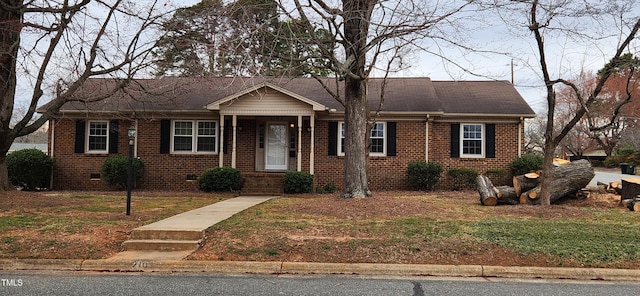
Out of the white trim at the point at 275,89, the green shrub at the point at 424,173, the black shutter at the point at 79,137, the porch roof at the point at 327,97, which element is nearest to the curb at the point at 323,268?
the porch roof at the point at 327,97

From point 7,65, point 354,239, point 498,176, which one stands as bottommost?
point 354,239

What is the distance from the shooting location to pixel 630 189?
1112 centimetres

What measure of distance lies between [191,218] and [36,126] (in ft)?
20.5

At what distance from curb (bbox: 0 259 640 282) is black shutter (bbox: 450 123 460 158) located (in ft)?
37.2

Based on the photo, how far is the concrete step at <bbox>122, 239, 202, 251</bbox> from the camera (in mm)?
6695

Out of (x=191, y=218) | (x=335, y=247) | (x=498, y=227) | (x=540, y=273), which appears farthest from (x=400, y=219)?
(x=191, y=218)

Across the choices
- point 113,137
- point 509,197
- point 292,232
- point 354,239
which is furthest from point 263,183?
point 354,239

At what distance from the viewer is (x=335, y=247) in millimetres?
6426

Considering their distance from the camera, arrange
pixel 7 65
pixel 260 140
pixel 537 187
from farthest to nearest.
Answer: pixel 260 140, pixel 7 65, pixel 537 187

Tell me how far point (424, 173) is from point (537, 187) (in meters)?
5.25

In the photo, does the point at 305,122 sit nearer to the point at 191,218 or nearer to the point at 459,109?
the point at 459,109

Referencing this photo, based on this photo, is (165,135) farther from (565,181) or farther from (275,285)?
(565,181)

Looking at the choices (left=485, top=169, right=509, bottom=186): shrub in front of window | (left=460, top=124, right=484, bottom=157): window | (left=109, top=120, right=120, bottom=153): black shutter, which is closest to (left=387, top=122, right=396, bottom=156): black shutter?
(left=460, top=124, right=484, bottom=157): window

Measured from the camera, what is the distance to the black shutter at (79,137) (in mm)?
16797
